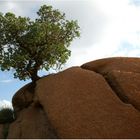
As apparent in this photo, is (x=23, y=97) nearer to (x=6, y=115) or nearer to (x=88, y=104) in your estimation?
(x=6, y=115)

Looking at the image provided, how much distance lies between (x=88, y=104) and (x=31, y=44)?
366 inches

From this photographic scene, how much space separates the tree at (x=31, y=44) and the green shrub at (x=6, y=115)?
269 cm

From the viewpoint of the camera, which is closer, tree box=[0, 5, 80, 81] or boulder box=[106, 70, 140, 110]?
boulder box=[106, 70, 140, 110]

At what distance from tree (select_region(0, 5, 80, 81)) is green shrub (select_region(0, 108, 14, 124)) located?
2.69 m

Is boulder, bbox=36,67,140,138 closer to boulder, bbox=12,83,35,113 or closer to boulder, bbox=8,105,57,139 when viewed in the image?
boulder, bbox=8,105,57,139

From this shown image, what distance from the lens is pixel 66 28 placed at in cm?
3206

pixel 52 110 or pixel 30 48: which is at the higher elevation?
pixel 30 48

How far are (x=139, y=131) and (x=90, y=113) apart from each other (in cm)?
291

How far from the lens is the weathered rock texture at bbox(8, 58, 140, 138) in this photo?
21844 mm

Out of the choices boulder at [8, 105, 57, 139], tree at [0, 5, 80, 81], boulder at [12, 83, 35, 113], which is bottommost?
boulder at [8, 105, 57, 139]

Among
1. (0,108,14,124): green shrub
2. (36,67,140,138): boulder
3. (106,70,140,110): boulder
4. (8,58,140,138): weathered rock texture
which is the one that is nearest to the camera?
(36,67,140,138): boulder

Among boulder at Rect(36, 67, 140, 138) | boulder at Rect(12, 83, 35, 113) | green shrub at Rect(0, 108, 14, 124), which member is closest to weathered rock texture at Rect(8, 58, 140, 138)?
boulder at Rect(36, 67, 140, 138)

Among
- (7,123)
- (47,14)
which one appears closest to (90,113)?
(7,123)

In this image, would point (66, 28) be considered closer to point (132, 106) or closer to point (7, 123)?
point (7, 123)
